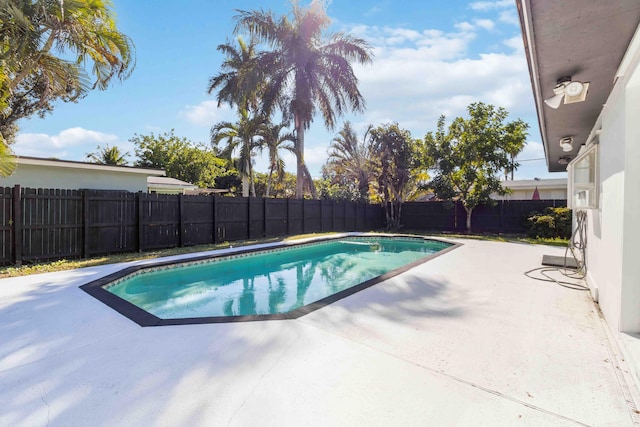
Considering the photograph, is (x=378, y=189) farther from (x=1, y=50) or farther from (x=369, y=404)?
(x=369, y=404)

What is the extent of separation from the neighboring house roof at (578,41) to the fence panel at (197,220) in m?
9.06

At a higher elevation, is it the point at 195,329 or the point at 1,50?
the point at 1,50

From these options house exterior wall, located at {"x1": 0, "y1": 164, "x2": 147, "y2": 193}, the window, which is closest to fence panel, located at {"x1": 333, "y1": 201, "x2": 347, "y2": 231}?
house exterior wall, located at {"x1": 0, "y1": 164, "x2": 147, "y2": 193}

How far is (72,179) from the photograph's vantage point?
1011 cm

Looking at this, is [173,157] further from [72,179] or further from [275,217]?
[275,217]

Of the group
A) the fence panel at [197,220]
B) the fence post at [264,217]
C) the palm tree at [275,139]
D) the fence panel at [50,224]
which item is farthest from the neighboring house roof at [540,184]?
the fence panel at [50,224]

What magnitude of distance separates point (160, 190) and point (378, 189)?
1098 cm

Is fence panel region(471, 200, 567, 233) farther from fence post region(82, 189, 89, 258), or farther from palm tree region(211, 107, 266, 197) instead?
fence post region(82, 189, 89, 258)

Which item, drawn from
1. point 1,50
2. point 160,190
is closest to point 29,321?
point 1,50

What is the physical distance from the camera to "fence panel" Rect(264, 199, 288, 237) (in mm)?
12633

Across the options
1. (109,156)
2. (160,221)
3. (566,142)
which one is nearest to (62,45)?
(160,221)

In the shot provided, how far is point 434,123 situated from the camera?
1530cm

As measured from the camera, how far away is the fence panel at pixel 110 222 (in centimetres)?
774

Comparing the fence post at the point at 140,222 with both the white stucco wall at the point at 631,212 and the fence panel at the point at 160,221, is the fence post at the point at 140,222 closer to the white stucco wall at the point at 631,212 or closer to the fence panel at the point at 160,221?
the fence panel at the point at 160,221
